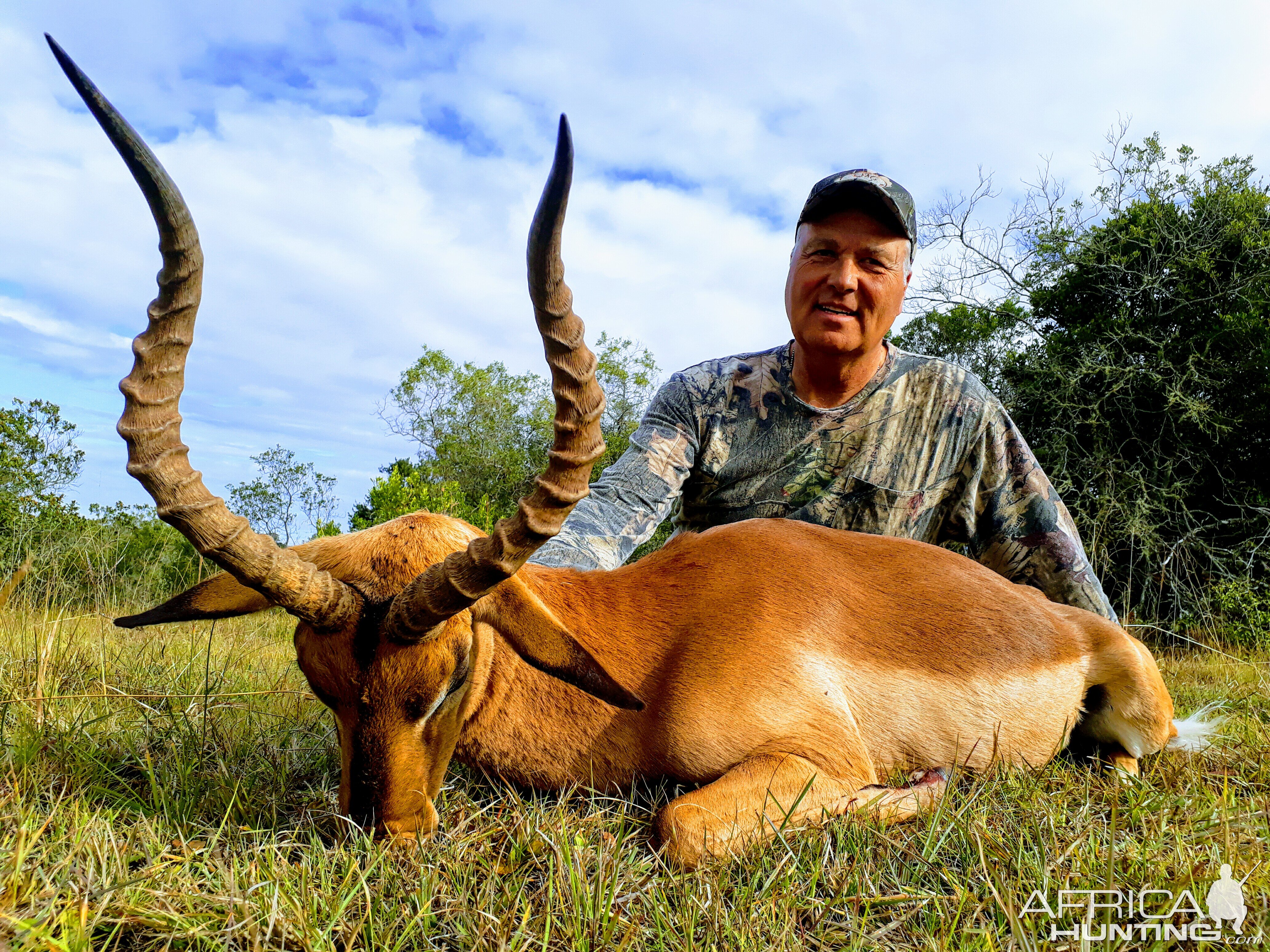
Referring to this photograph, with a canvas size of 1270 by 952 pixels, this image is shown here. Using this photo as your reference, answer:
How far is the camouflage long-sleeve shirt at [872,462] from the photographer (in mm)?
4895

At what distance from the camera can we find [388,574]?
9.20 ft

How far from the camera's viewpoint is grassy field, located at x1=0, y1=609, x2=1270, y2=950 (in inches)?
80.0

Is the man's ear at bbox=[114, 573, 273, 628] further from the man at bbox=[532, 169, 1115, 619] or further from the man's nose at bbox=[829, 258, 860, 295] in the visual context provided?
the man's nose at bbox=[829, 258, 860, 295]

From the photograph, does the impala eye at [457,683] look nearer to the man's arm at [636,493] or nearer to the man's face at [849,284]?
the man's arm at [636,493]

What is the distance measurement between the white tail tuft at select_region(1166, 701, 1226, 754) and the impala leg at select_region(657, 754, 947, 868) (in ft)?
4.81

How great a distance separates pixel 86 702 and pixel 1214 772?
16.3 feet

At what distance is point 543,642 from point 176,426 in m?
1.27

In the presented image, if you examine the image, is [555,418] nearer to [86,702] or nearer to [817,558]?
[817,558]

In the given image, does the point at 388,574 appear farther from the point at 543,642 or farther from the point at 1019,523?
the point at 1019,523

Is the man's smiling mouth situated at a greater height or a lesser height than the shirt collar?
greater

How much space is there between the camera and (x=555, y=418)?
247 cm

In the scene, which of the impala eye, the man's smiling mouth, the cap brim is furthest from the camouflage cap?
the impala eye

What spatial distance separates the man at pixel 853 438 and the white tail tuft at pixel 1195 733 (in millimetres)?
622

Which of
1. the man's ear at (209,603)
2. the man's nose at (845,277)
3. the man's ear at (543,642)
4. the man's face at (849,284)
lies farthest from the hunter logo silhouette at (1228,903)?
the man's nose at (845,277)
